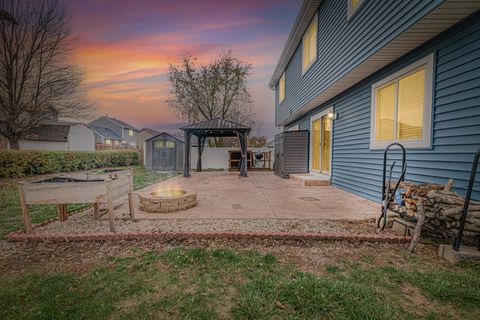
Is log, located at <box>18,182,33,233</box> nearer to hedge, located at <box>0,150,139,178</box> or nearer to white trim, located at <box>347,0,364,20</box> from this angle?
white trim, located at <box>347,0,364,20</box>

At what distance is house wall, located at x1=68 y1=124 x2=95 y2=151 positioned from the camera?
81.2 feet

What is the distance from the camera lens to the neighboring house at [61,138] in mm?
22172

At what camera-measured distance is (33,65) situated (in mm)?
12227

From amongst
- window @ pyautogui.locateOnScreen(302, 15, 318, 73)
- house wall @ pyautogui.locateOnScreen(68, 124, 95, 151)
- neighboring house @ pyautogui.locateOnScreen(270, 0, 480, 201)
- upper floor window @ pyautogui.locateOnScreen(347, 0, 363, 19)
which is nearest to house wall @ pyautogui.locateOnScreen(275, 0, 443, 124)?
neighboring house @ pyautogui.locateOnScreen(270, 0, 480, 201)

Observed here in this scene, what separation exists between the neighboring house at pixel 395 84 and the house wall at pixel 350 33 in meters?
0.02

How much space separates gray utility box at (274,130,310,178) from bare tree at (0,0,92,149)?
527 inches

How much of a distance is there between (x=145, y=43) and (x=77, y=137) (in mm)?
22631

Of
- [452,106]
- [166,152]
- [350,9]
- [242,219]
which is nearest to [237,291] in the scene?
[242,219]

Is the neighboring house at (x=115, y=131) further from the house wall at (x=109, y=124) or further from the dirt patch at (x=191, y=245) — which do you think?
the dirt patch at (x=191, y=245)

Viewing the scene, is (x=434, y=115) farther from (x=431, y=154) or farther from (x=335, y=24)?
(x=335, y=24)

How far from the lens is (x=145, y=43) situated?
9203 millimetres

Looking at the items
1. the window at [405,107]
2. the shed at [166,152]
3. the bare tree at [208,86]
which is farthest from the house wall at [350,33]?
the bare tree at [208,86]

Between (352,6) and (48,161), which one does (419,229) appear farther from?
(48,161)

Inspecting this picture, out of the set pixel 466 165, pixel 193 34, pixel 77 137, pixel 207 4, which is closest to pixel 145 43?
pixel 193 34
